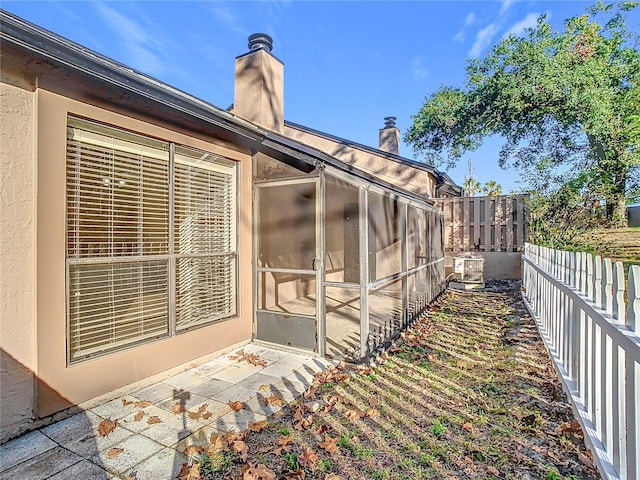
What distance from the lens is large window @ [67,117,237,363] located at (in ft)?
11.4

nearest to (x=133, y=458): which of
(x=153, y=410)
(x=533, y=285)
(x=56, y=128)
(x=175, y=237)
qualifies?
(x=153, y=410)

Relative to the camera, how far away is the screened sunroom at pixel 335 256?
495 centimetres

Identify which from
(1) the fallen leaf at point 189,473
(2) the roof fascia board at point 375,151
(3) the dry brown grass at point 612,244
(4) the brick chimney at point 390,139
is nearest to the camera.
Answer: (1) the fallen leaf at point 189,473

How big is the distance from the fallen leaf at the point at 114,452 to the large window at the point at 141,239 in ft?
3.46

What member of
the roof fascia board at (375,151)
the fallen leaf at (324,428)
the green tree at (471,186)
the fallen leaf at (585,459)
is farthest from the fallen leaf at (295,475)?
the green tree at (471,186)

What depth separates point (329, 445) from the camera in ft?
9.43

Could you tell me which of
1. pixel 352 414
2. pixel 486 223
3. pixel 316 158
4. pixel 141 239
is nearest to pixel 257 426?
pixel 352 414

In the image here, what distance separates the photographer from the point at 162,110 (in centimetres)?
397

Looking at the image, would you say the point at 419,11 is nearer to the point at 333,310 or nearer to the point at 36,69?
the point at 333,310

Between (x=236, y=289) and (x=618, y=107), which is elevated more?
(x=618, y=107)

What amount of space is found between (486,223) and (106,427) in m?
12.2

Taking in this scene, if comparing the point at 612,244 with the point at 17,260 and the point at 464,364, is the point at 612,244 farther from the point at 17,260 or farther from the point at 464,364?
the point at 17,260

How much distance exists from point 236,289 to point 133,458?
268 cm

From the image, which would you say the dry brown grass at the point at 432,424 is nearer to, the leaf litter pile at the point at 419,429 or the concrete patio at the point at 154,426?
the leaf litter pile at the point at 419,429
